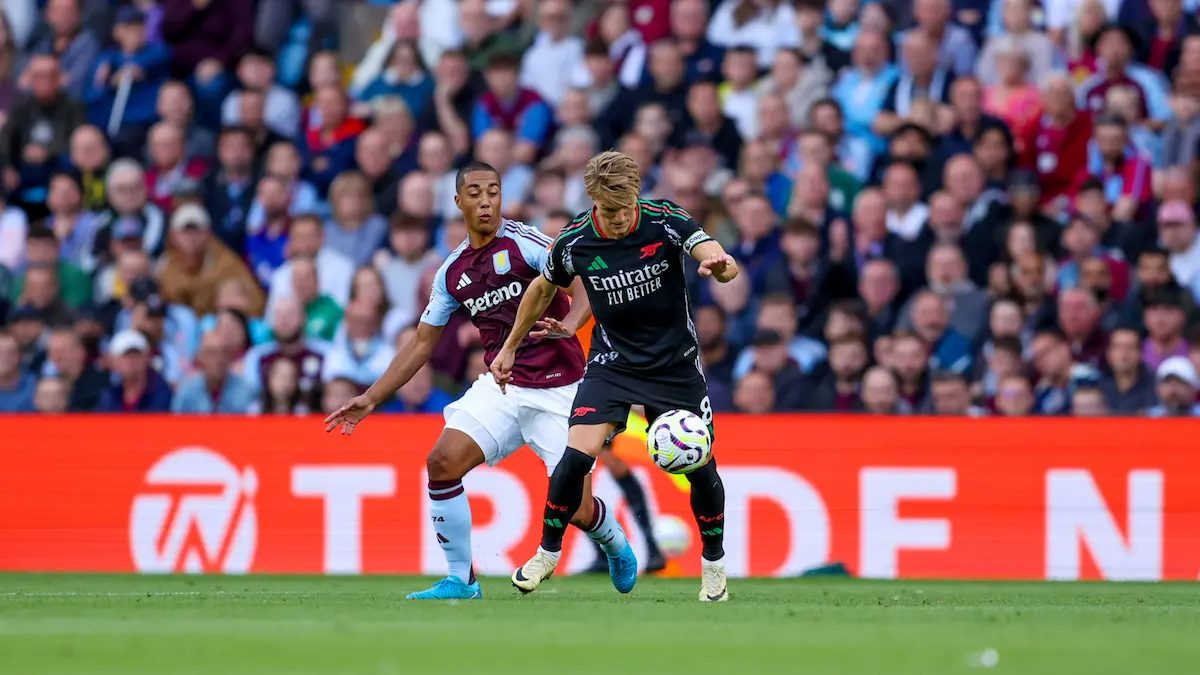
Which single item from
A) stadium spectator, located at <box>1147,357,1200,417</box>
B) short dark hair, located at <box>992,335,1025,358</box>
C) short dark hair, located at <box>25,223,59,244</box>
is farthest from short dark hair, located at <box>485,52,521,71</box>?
stadium spectator, located at <box>1147,357,1200,417</box>

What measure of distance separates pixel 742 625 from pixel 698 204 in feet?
27.5

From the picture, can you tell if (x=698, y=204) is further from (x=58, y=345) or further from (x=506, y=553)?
(x=58, y=345)

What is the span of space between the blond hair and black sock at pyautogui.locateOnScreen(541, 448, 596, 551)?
138 cm

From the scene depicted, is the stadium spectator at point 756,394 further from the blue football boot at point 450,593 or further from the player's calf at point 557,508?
the player's calf at point 557,508

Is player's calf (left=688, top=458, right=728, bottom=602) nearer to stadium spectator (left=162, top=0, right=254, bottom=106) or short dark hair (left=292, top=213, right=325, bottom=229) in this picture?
short dark hair (left=292, top=213, right=325, bottom=229)

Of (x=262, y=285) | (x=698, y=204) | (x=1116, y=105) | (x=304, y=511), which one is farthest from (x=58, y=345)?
(x=1116, y=105)

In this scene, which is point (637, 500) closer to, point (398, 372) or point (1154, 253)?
point (398, 372)

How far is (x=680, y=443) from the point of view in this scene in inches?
386

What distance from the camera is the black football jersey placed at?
10008 mm

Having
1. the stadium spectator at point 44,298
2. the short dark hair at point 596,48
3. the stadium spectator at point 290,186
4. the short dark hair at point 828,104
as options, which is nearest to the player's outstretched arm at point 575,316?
the short dark hair at point 828,104

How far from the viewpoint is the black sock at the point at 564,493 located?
32.8 ft

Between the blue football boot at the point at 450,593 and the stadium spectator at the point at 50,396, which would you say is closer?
the blue football boot at the point at 450,593

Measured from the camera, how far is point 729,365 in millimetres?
15469

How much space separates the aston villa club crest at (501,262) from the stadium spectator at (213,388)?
5768 mm
